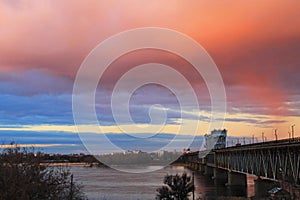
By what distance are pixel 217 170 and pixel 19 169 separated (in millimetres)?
131444

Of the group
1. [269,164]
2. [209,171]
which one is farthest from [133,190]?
[209,171]

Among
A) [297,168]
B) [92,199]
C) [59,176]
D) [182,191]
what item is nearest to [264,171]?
[297,168]

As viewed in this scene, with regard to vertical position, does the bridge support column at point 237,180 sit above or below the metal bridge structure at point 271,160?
below

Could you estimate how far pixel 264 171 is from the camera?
258 feet

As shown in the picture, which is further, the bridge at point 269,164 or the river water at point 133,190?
the river water at point 133,190

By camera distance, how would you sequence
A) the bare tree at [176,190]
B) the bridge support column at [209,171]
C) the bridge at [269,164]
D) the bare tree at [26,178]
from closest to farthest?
the bare tree at [26,178] < the bare tree at [176,190] < the bridge at [269,164] < the bridge support column at [209,171]

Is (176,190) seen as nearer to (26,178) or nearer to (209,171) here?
(26,178)

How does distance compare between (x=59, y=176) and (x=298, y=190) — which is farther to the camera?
(x=298, y=190)

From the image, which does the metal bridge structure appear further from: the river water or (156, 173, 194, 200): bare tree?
(156, 173, 194, 200): bare tree

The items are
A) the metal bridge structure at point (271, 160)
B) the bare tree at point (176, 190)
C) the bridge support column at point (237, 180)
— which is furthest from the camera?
the bridge support column at point (237, 180)

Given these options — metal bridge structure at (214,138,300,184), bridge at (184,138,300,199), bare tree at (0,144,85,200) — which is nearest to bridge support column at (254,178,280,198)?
bridge at (184,138,300,199)

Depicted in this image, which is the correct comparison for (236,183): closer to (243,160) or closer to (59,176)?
(243,160)

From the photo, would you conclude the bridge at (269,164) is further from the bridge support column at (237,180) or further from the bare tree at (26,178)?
the bare tree at (26,178)

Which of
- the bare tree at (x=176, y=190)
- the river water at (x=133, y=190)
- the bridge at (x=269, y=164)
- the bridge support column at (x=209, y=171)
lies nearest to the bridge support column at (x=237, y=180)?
the bridge at (x=269, y=164)
